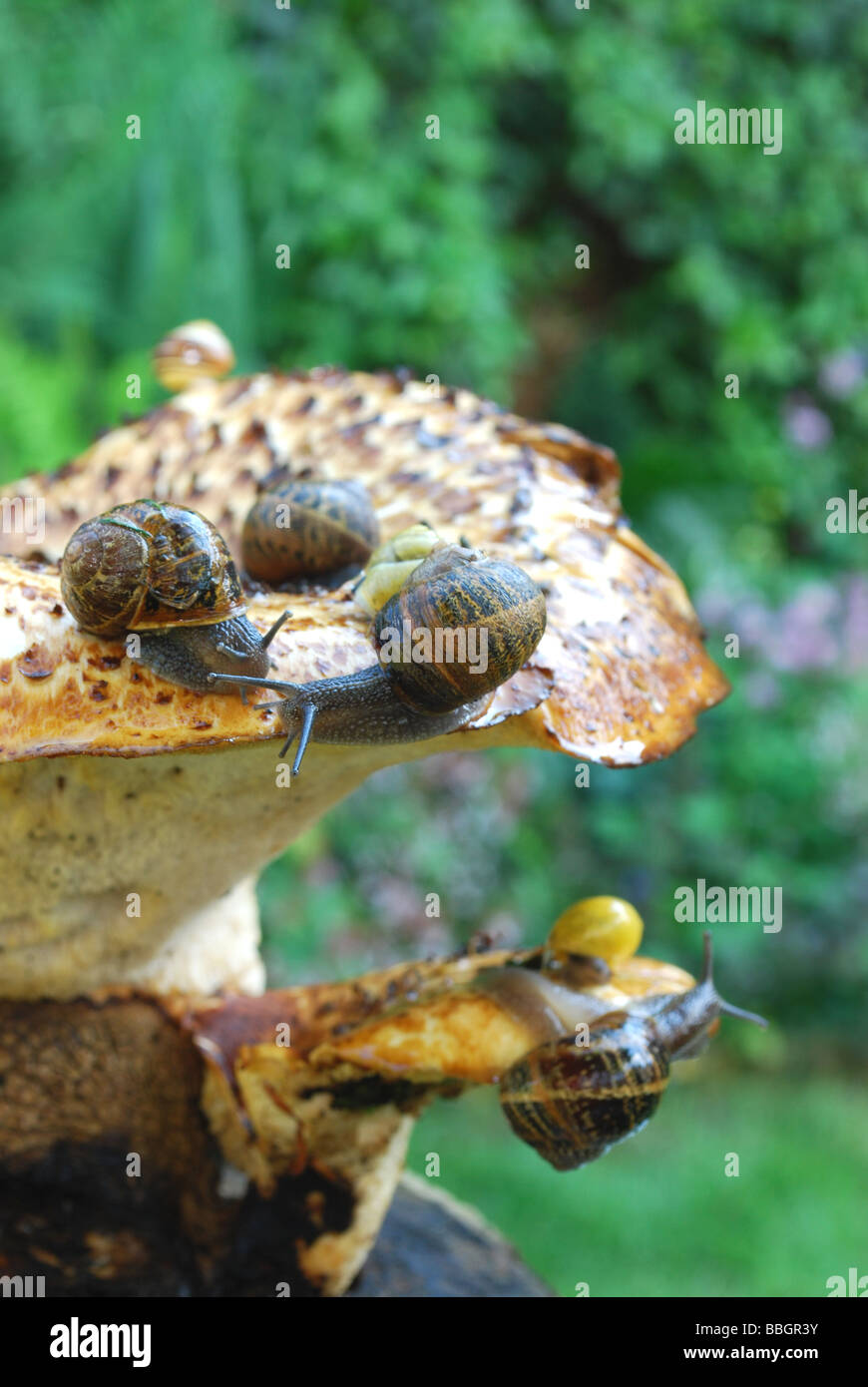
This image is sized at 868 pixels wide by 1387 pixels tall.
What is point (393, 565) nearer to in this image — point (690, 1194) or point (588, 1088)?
point (588, 1088)

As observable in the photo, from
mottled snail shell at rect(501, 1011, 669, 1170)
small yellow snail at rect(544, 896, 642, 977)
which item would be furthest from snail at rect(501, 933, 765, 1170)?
small yellow snail at rect(544, 896, 642, 977)

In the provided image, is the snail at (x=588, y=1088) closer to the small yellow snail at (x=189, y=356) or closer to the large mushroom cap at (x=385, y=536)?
the large mushroom cap at (x=385, y=536)

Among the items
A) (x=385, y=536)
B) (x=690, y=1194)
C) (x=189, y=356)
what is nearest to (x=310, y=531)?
(x=385, y=536)

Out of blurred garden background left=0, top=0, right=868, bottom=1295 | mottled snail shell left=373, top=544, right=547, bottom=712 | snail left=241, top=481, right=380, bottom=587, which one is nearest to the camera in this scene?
mottled snail shell left=373, top=544, right=547, bottom=712

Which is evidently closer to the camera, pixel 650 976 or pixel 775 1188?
pixel 650 976

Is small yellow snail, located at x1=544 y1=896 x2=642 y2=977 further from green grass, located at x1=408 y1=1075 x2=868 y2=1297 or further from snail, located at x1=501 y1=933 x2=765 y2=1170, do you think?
green grass, located at x1=408 y1=1075 x2=868 y2=1297

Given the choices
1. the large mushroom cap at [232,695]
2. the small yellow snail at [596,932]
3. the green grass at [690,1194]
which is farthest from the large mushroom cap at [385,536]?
the green grass at [690,1194]
